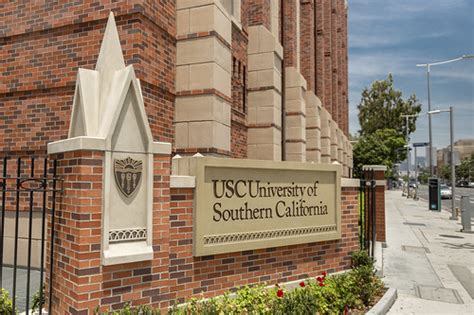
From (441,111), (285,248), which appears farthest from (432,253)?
(441,111)

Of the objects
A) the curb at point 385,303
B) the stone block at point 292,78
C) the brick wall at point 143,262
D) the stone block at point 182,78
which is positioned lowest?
the curb at point 385,303

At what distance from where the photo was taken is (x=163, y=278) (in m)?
4.50

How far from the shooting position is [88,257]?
387cm

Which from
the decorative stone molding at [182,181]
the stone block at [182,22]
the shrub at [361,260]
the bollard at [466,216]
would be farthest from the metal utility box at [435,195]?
the decorative stone molding at [182,181]

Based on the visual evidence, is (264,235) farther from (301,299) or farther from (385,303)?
(385,303)

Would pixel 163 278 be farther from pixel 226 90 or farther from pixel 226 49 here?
pixel 226 49

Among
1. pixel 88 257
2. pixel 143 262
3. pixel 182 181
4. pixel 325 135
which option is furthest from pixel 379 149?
pixel 88 257

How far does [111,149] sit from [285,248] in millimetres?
3353

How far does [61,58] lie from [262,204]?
5.63 meters

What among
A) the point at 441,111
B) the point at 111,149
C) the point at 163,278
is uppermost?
the point at 441,111

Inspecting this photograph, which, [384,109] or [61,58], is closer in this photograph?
[61,58]

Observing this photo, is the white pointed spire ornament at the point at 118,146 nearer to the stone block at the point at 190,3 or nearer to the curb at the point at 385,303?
the curb at the point at 385,303

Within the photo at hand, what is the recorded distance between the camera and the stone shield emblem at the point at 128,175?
4.10 meters

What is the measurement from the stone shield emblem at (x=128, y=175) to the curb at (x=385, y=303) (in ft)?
12.9
